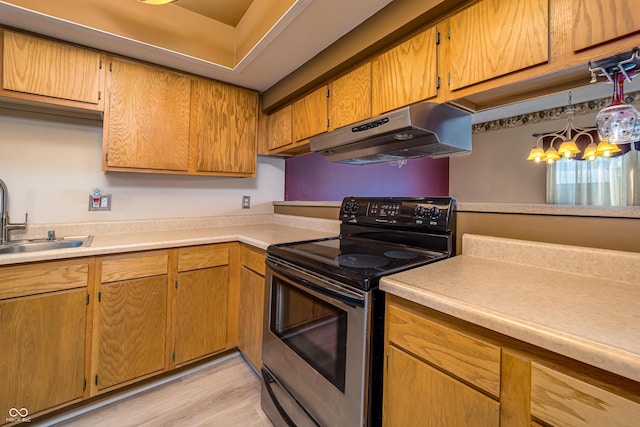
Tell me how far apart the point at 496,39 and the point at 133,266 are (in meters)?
2.09

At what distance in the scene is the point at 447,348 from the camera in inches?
29.6

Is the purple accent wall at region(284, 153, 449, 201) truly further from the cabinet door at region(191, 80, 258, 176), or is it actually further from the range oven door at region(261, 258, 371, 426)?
the range oven door at region(261, 258, 371, 426)

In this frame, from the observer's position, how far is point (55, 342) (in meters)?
1.37

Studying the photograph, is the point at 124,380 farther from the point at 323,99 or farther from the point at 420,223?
the point at 323,99

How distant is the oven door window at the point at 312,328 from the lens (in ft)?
3.36

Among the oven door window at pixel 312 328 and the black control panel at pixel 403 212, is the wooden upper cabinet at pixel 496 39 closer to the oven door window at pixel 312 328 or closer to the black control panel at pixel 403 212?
the black control panel at pixel 403 212

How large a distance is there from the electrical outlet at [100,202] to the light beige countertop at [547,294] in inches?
82.2

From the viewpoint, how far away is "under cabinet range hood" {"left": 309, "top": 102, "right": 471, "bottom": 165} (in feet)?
4.05

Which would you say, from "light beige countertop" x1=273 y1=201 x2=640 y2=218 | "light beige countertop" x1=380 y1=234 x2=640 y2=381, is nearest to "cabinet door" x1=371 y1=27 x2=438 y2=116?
"light beige countertop" x1=273 y1=201 x2=640 y2=218

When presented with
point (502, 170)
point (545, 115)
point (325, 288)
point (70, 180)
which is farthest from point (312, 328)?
point (545, 115)

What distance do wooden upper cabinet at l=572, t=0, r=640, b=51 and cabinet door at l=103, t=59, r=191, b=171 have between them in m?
2.20

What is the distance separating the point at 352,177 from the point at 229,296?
1.54 m

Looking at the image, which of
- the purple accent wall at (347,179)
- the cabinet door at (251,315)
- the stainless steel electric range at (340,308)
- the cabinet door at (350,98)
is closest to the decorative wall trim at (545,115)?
the purple accent wall at (347,179)

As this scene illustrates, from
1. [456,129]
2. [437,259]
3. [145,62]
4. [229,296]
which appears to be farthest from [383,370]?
[145,62]
